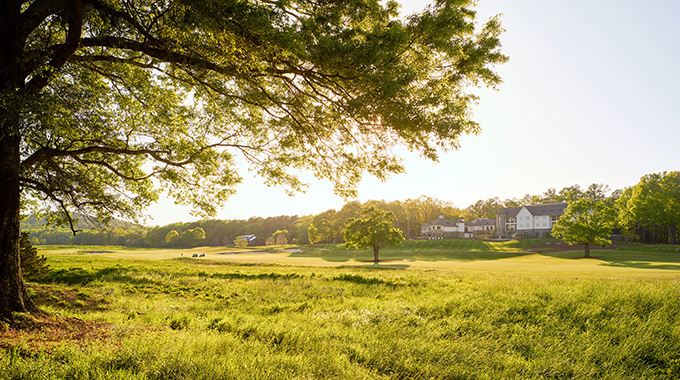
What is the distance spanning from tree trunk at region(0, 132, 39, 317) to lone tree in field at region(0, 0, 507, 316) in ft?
0.08

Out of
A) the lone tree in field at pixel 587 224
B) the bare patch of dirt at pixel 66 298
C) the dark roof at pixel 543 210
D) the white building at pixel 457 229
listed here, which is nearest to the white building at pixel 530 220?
the dark roof at pixel 543 210

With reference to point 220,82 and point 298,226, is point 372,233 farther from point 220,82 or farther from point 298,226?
point 298,226

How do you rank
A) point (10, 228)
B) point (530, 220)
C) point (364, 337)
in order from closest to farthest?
point (364, 337)
point (10, 228)
point (530, 220)

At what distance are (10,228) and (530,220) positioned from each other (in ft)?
381

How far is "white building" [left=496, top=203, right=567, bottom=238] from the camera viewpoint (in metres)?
97.1

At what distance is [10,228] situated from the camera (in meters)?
7.75

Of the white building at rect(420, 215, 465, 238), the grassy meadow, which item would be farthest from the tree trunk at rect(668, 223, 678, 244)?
the grassy meadow

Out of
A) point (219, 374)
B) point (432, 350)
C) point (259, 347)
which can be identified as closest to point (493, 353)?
point (432, 350)

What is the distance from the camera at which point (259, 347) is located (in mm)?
5605

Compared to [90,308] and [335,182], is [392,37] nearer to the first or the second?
[335,182]

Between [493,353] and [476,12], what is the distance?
28.4ft

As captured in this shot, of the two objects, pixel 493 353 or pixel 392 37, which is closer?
pixel 493 353

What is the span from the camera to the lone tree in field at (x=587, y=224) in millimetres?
49406

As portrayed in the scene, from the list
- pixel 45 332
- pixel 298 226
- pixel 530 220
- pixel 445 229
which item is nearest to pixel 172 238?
pixel 298 226
